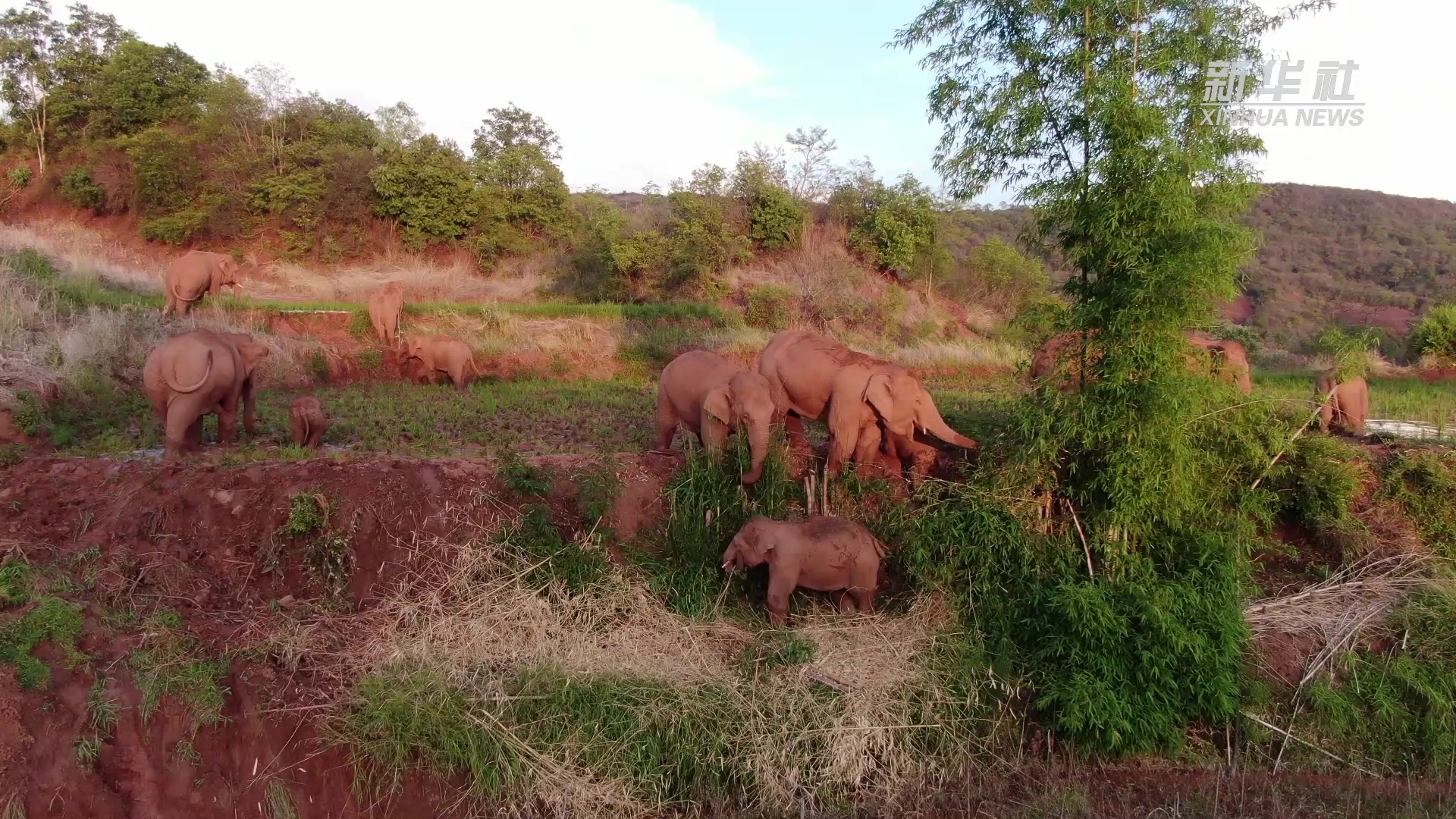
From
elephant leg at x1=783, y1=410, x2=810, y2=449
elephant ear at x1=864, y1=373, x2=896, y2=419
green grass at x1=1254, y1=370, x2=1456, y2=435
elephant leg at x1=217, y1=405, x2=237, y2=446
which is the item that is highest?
elephant ear at x1=864, y1=373, x2=896, y2=419

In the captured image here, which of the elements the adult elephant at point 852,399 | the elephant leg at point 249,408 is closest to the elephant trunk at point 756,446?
the adult elephant at point 852,399

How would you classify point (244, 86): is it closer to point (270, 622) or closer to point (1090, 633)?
point (270, 622)

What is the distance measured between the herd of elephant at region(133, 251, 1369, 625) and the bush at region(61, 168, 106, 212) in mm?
34456

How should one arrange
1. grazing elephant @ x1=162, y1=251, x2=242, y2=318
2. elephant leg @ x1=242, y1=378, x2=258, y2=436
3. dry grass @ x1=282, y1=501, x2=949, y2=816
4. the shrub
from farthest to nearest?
the shrub
grazing elephant @ x1=162, y1=251, x2=242, y2=318
elephant leg @ x1=242, y1=378, x2=258, y2=436
dry grass @ x1=282, y1=501, x2=949, y2=816

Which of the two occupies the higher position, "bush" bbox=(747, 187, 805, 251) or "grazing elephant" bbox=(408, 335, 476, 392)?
"bush" bbox=(747, 187, 805, 251)

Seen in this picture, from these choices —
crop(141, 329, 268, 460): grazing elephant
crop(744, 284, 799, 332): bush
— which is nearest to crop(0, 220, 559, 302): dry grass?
crop(744, 284, 799, 332): bush

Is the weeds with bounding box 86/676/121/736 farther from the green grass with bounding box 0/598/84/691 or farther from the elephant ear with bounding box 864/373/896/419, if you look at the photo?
the elephant ear with bounding box 864/373/896/419

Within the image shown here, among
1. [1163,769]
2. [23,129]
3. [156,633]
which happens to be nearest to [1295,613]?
[1163,769]

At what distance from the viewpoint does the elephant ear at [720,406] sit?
9.66 meters

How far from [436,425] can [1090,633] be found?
8.91 meters

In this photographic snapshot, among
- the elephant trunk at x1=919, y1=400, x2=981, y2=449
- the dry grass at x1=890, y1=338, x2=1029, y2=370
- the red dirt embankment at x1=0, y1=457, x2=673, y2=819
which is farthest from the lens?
the dry grass at x1=890, y1=338, x2=1029, y2=370

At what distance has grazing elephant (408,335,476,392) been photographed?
17531 mm

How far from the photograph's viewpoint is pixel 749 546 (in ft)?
27.7

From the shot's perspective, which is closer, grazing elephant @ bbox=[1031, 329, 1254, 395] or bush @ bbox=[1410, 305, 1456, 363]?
grazing elephant @ bbox=[1031, 329, 1254, 395]
